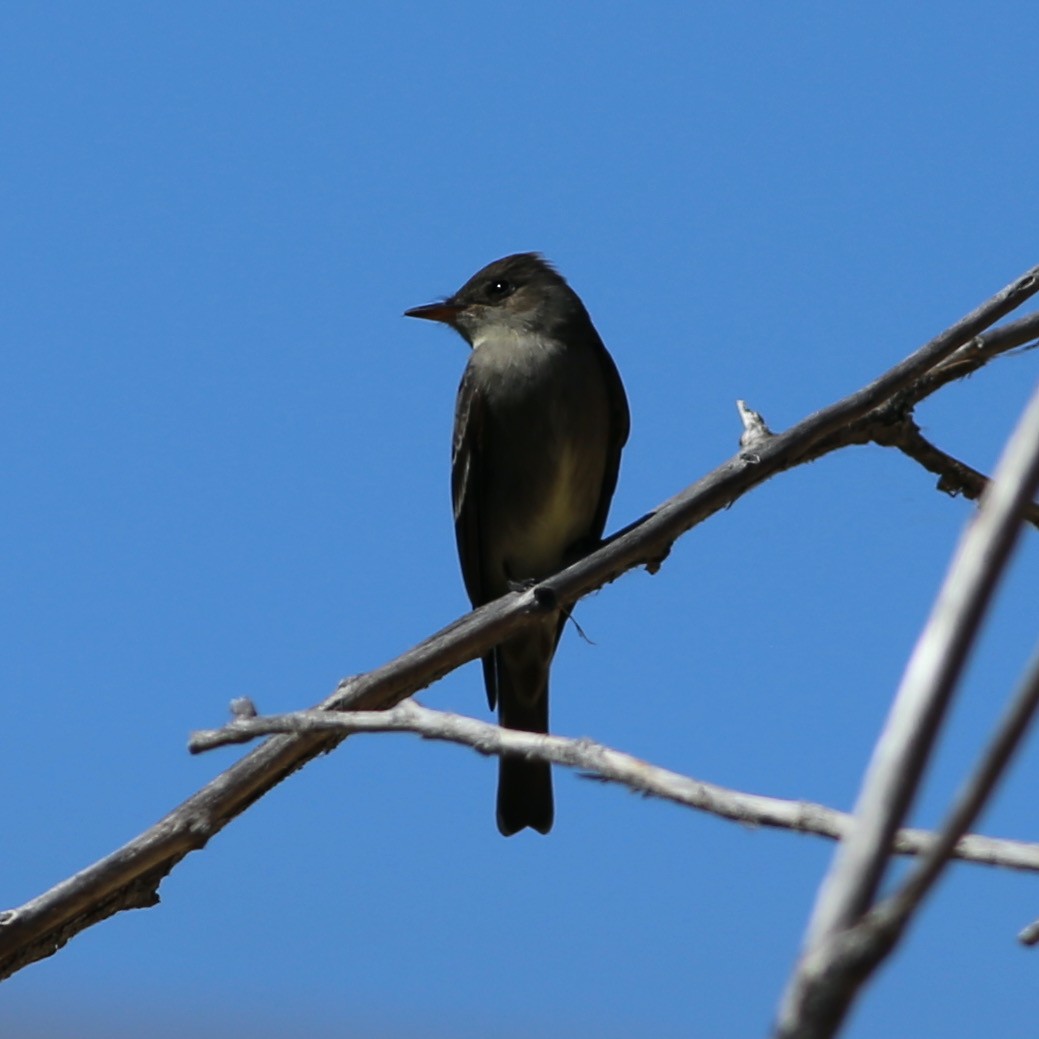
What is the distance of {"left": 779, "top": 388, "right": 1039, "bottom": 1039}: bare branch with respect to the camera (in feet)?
3.07

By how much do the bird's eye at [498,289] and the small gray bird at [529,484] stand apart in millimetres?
402

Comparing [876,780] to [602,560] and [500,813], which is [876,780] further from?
[500,813]

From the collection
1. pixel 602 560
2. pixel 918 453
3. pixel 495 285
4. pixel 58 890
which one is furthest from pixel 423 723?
pixel 495 285

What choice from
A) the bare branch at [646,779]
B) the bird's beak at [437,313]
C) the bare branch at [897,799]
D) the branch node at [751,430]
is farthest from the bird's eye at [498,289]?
the bare branch at [897,799]

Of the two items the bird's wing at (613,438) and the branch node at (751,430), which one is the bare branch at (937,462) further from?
the bird's wing at (613,438)

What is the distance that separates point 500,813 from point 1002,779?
18.9 feet

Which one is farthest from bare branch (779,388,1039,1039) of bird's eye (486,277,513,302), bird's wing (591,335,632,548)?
bird's eye (486,277,513,302)

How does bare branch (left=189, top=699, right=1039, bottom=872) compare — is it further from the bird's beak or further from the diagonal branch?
the bird's beak

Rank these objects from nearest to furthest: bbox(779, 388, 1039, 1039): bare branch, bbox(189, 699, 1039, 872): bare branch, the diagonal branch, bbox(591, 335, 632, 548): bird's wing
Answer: bbox(779, 388, 1039, 1039): bare branch
bbox(189, 699, 1039, 872): bare branch
the diagonal branch
bbox(591, 335, 632, 548): bird's wing

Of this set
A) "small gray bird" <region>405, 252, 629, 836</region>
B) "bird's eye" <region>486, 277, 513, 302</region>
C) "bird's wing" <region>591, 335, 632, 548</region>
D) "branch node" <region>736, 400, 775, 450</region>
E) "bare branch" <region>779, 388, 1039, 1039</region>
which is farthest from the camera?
"bird's eye" <region>486, 277, 513, 302</region>

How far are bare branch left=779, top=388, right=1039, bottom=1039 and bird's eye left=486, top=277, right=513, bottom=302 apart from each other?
6552mm

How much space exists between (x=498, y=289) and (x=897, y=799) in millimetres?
6644

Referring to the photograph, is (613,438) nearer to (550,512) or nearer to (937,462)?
(550,512)

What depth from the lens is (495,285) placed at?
750 cm
